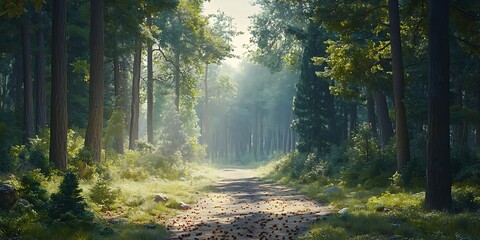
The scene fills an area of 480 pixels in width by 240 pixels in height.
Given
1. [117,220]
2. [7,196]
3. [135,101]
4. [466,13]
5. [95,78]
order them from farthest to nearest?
[135,101] < [95,78] < [466,13] < [117,220] < [7,196]

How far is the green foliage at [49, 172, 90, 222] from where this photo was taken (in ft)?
32.8

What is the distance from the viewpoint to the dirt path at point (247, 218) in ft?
35.2

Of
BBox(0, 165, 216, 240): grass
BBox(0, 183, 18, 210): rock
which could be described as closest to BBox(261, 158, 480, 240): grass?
BBox(0, 165, 216, 240): grass

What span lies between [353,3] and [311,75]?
16660 mm

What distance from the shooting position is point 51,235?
9023 mm

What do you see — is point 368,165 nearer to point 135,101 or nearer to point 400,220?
point 400,220

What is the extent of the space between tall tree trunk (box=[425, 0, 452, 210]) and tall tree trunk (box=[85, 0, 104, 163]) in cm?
1310

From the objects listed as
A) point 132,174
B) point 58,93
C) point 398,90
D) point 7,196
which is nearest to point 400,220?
point 398,90

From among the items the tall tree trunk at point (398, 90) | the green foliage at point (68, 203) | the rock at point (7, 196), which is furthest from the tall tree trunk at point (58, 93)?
the tall tree trunk at point (398, 90)

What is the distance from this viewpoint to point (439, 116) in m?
12.2

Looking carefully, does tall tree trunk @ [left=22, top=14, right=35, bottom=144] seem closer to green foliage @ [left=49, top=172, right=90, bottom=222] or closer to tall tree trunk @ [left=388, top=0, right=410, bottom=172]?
green foliage @ [left=49, top=172, right=90, bottom=222]

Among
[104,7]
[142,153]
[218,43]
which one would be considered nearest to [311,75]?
[218,43]

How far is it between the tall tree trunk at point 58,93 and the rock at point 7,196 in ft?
19.9

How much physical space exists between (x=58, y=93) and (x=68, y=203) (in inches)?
291
